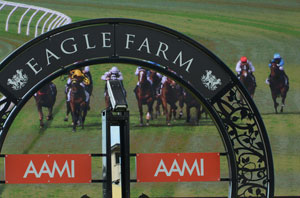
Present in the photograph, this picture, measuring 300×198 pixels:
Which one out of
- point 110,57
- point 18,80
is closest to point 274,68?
point 110,57

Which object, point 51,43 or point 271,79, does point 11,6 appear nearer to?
point 271,79

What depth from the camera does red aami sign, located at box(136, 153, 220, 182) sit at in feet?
31.5

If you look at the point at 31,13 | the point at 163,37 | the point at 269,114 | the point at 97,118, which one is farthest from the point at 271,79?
the point at 163,37

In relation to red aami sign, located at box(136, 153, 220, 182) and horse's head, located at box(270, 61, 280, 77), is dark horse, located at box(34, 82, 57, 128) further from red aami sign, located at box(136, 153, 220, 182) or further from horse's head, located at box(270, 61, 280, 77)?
red aami sign, located at box(136, 153, 220, 182)

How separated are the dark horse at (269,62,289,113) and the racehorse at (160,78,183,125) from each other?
2.15 meters

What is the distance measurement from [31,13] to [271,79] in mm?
5838

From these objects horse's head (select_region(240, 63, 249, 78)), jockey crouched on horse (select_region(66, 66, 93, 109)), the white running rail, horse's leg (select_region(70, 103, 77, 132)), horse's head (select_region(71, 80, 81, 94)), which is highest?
the white running rail

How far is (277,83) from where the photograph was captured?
22344mm

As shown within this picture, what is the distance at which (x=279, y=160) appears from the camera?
2048 cm

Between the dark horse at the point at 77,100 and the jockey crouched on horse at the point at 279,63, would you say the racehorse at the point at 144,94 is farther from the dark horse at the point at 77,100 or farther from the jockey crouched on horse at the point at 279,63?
the jockey crouched on horse at the point at 279,63

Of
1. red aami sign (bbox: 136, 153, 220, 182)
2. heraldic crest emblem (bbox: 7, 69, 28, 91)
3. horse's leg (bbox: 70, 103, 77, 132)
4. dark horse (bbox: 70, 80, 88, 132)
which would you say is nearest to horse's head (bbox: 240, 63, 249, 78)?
dark horse (bbox: 70, 80, 88, 132)

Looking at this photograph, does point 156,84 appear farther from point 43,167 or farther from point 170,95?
point 43,167

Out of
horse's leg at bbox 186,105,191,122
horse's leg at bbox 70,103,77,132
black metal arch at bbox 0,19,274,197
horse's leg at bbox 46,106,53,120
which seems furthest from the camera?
horse's leg at bbox 46,106,53,120

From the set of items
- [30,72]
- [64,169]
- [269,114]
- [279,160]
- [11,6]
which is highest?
[11,6]
